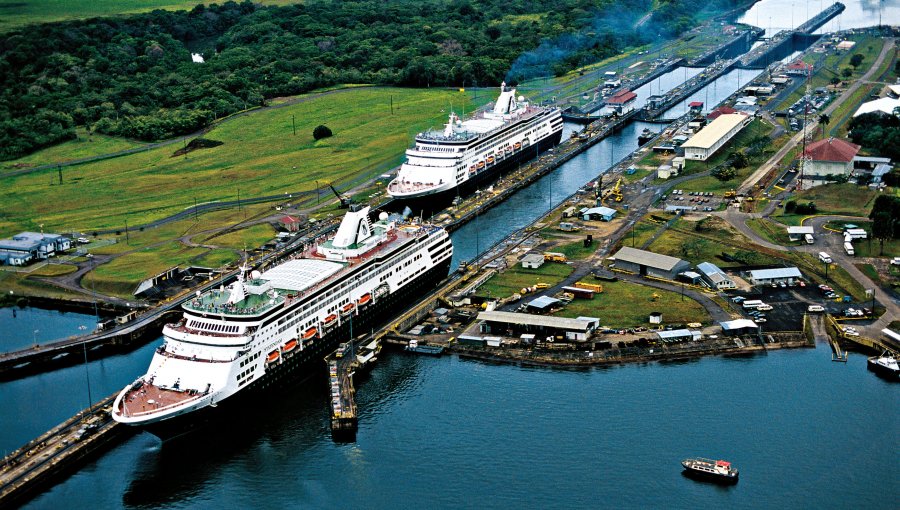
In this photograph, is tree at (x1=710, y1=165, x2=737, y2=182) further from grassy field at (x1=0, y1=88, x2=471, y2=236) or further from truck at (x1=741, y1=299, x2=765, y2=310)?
grassy field at (x1=0, y1=88, x2=471, y2=236)

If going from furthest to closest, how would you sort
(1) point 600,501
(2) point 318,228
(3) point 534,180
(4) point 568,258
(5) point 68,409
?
(3) point 534,180, (2) point 318,228, (4) point 568,258, (5) point 68,409, (1) point 600,501

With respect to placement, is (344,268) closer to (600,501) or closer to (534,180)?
(600,501)

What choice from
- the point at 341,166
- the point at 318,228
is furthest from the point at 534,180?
the point at 318,228

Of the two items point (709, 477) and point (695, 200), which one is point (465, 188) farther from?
point (709, 477)

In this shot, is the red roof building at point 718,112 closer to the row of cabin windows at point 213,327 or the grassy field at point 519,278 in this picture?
the grassy field at point 519,278

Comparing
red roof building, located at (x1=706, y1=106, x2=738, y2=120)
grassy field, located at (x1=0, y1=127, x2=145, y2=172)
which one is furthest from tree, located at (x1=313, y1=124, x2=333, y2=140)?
red roof building, located at (x1=706, y1=106, x2=738, y2=120)
